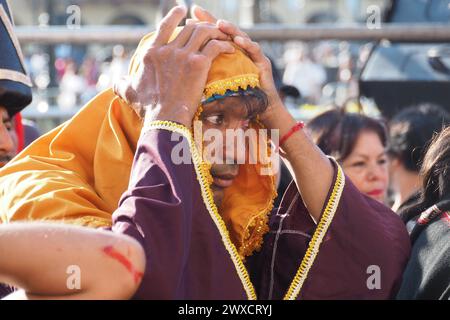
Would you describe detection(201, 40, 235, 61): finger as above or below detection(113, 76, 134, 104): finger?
above

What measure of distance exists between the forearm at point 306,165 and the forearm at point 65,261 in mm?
810

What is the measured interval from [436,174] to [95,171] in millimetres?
897

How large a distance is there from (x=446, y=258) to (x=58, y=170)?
3.12 feet

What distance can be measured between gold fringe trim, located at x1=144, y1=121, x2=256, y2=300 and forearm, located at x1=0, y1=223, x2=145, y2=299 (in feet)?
1.59

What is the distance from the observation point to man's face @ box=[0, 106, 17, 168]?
2.56 metres

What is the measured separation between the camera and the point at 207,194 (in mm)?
2043

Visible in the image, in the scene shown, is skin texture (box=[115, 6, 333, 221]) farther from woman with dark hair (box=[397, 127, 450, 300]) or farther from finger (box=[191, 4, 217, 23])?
woman with dark hair (box=[397, 127, 450, 300])

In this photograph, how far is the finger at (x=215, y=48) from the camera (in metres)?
2.10

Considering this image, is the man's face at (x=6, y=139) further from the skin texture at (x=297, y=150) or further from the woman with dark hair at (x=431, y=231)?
the woman with dark hair at (x=431, y=231)

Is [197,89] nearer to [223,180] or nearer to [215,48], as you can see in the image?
[215,48]

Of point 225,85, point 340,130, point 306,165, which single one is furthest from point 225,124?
point 340,130

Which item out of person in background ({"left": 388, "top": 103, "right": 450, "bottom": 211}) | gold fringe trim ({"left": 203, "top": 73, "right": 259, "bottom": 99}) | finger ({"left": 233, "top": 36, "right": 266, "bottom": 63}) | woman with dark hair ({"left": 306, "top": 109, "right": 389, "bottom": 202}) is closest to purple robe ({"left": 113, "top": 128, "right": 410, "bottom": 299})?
gold fringe trim ({"left": 203, "top": 73, "right": 259, "bottom": 99})

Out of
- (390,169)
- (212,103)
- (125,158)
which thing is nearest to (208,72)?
(212,103)

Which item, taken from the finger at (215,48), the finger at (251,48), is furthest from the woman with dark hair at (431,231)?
the finger at (215,48)
